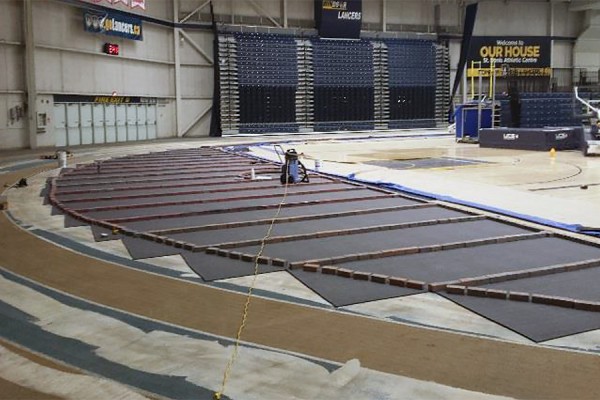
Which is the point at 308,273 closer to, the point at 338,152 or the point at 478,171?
the point at 478,171

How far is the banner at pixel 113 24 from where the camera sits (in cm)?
2467

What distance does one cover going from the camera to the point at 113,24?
25.9 metres

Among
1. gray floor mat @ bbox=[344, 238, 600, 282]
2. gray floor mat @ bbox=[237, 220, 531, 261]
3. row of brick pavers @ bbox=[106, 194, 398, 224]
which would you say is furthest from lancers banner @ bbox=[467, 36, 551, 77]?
gray floor mat @ bbox=[344, 238, 600, 282]

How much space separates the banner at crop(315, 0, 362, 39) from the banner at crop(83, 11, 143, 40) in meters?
9.87

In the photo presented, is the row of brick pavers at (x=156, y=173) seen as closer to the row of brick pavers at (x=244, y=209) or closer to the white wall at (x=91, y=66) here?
the row of brick pavers at (x=244, y=209)

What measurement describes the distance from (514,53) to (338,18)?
35.1ft

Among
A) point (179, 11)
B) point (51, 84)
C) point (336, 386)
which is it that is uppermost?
point (179, 11)

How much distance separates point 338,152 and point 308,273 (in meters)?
15.0

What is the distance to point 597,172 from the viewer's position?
14.1 metres

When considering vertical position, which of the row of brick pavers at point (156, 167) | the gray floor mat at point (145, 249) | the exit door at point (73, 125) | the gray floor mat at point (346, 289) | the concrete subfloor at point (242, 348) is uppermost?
the exit door at point (73, 125)

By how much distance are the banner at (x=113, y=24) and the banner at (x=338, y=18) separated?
9.87 m

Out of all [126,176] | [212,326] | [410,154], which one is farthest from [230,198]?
[410,154]

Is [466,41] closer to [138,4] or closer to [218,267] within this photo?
[138,4]

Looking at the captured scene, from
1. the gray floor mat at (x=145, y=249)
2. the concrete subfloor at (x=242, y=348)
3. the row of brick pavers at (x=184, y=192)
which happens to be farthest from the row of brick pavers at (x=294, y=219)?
the row of brick pavers at (x=184, y=192)
